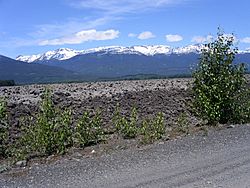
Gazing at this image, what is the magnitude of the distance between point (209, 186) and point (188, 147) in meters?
3.68

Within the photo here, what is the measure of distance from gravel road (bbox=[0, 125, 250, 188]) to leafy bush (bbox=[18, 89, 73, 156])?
1322mm

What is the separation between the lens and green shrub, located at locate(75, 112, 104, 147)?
1404 centimetres

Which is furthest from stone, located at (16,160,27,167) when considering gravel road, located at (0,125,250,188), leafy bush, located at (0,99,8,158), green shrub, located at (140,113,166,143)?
green shrub, located at (140,113,166,143)

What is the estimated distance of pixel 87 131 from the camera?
1416cm

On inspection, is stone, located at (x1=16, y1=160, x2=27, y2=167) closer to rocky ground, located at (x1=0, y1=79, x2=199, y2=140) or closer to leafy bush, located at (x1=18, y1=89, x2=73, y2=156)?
leafy bush, located at (x1=18, y1=89, x2=73, y2=156)

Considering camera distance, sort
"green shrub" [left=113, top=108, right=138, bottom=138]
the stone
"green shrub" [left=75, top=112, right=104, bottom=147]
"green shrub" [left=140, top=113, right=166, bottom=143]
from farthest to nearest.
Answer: "green shrub" [left=113, top=108, right=138, bottom=138] < "green shrub" [left=75, top=112, right=104, bottom=147] < "green shrub" [left=140, top=113, right=166, bottom=143] < the stone

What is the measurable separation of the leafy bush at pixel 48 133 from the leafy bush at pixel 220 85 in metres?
5.31

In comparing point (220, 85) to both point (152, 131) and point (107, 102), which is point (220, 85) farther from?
point (107, 102)

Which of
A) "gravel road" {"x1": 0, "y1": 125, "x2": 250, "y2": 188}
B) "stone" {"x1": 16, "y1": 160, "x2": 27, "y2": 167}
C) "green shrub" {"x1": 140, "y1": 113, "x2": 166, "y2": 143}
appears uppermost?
"green shrub" {"x1": 140, "y1": 113, "x2": 166, "y2": 143}

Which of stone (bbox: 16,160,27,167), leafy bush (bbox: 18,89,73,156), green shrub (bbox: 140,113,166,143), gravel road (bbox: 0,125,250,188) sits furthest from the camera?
green shrub (bbox: 140,113,166,143)

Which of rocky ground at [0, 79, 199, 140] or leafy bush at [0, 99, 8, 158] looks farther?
rocky ground at [0, 79, 199, 140]

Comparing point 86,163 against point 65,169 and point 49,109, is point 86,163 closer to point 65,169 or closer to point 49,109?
point 65,169

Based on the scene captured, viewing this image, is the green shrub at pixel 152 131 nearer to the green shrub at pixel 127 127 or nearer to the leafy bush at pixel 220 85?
the green shrub at pixel 127 127

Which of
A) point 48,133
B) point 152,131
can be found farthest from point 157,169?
point 152,131
